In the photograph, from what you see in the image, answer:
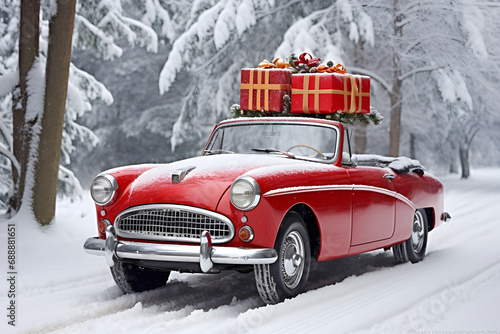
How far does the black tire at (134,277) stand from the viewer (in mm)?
6340

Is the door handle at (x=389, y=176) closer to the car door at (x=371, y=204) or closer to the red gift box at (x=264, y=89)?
the car door at (x=371, y=204)

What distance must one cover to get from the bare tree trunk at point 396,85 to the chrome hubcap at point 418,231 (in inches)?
415

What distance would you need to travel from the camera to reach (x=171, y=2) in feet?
85.7

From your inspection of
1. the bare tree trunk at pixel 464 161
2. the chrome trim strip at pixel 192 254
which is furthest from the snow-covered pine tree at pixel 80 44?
the bare tree trunk at pixel 464 161

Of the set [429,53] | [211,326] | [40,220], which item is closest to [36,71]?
[40,220]

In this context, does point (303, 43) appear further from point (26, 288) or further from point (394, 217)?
point (26, 288)

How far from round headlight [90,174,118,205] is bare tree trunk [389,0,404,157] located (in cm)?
1360

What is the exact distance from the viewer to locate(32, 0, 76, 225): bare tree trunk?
378 inches

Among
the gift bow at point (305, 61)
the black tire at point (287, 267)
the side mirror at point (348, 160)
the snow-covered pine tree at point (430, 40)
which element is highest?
the snow-covered pine tree at point (430, 40)

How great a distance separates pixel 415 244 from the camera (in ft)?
28.4

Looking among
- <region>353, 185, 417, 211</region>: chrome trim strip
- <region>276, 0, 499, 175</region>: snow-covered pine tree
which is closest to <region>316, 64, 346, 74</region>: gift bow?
<region>353, 185, 417, 211</region>: chrome trim strip

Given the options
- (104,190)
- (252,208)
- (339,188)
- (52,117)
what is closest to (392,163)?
(339,188)

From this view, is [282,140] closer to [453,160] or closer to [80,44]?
[80,44]

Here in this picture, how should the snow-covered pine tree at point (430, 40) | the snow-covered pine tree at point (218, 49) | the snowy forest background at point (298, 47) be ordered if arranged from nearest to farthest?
the snowy forest background at point (298, 47) < the snow-covered pine tree at point (430, 40) < the snow-covered pine tree at point (218, 49)
